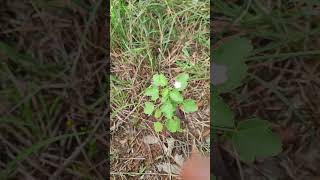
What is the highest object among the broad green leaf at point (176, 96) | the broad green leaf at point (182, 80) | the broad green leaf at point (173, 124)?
the broad green leaf at point (182, 80)

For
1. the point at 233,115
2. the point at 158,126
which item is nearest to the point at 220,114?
the point at 233,115

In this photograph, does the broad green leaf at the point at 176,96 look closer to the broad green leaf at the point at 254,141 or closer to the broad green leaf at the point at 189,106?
the broad green leaf at the point at 189,106

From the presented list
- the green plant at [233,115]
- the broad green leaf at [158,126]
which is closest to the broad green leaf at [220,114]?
the green plant at [233,115]

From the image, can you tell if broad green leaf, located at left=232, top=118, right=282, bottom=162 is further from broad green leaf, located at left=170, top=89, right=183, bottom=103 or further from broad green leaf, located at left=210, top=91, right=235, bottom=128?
broad green leaf, located at left=170, top=89, right=183, bottom=103

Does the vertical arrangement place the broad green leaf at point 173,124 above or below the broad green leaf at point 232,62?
below

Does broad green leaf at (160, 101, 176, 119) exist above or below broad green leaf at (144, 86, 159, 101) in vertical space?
below

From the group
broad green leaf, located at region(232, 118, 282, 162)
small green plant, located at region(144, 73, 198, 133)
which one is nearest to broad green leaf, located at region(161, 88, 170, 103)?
small green plant, located at region(144, 73, 198, 133)
